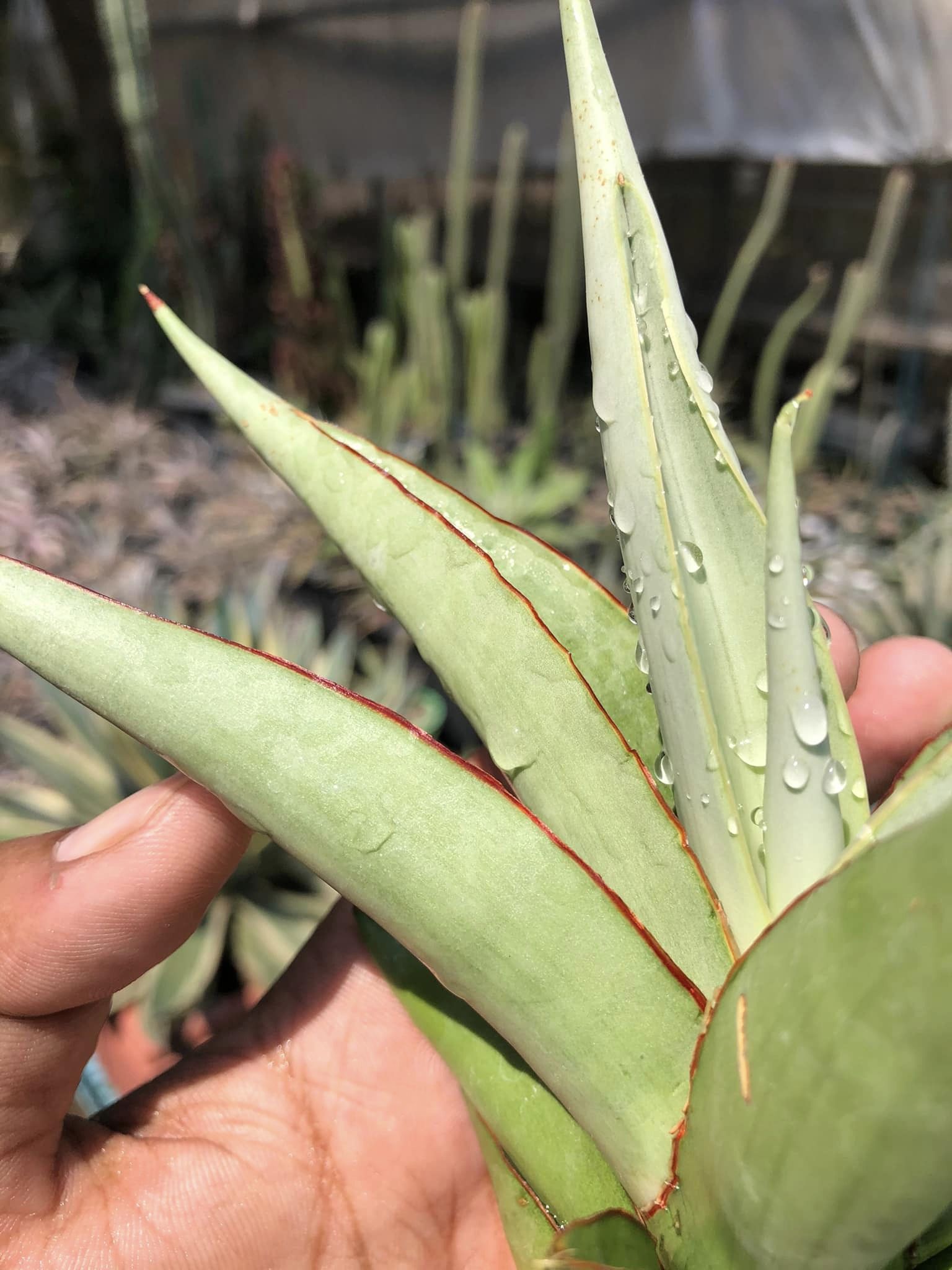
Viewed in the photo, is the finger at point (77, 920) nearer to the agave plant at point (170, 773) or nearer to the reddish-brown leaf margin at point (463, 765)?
the reddish-brown leaf margin at point (463, 765)

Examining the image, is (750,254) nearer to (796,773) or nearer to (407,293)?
(407,293)

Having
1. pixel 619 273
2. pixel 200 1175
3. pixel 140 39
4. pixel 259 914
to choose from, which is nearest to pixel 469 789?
pixel 619 273

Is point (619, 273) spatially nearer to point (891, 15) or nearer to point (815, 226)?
point (891, 15)

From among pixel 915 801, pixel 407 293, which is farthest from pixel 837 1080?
pixel 407 293

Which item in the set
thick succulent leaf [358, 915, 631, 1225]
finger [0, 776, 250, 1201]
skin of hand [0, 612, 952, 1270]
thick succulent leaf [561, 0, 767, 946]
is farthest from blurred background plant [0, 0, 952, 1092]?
thick succulent leaf [561, 0, 767, 946]

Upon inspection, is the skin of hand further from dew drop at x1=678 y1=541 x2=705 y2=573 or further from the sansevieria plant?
dew drop at x1=678 y1=541 x2=705 y2=573

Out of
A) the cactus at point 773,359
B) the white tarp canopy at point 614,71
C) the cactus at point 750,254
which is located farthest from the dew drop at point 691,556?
the white tarp canopy at point 614,71

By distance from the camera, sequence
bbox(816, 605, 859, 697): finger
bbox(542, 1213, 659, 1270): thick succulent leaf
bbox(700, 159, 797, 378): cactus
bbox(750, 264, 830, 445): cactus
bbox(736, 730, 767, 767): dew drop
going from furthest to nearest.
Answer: bbox(750, 264, 830, 445): cactus
bbox(700, 159, 797, 378): cactus
bbox(816, 605, 859, 697): finger
bbox(736, 730, 767, 767): dew drop
bbox(542, 1213, 659, 1270): thick succulent leaf
